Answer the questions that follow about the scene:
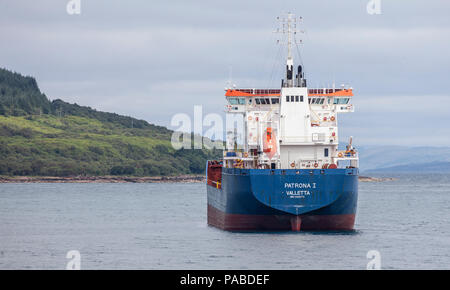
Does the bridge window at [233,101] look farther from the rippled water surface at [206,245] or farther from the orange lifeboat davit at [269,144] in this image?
the rippled water surface at [206,245]

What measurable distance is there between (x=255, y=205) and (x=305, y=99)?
7525mm

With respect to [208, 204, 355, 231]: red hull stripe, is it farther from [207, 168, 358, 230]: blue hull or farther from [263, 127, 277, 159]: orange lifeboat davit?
[263, 127, 277, 159]: orange lifeboat davit

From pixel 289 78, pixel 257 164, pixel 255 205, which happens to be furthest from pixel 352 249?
pixel 289 78

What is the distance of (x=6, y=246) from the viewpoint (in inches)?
1743

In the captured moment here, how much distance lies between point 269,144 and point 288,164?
8.48 feet

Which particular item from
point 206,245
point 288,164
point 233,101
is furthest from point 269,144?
point 233,101

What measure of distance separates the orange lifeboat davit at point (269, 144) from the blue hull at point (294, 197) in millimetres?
1894

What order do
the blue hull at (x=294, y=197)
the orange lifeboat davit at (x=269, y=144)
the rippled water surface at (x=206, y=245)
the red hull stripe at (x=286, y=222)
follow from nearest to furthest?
the rippled water surface at (x=206, y=245), the blue hull at (x=294, y=197), the red hull stripe at (x=286, y=222), the orange lifeboat davit at (x=269, y=144)

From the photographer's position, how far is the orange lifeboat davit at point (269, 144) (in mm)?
44500

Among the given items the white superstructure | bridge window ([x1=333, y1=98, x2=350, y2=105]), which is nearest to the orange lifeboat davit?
→ the white superstructure

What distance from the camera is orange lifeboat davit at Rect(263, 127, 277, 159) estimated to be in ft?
146

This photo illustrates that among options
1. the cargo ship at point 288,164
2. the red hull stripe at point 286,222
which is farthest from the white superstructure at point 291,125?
the red hull stripe at point 286,222

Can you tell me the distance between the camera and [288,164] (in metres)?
46.6
